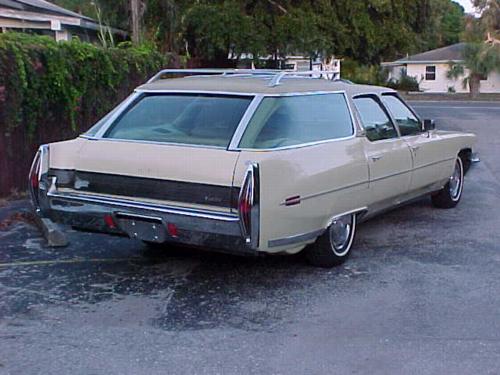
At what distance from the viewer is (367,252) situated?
22.3 feet

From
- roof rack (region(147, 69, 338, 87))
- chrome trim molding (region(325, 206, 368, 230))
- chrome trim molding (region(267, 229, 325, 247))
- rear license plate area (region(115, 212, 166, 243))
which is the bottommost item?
chrome trim molding (region(267, 229, 325, 247))

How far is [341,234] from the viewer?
6.28m

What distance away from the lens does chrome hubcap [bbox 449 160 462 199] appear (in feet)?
28.7

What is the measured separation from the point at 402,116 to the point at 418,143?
1.28ft

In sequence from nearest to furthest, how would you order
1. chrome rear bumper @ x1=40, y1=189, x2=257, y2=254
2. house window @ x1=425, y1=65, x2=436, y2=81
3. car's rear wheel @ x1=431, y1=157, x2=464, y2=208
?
chrome rear bumper @ x1=40, y1=189, x2=257, y2=254 < car's rear wheel @ x1=431, y1=157, x2=464, y2=208 < house window @ x1=425, y1=65, x2=436, y2=81

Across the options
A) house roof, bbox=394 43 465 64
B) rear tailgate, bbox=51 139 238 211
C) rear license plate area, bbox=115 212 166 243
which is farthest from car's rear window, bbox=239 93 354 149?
house roof, bbox=394 43 465 64

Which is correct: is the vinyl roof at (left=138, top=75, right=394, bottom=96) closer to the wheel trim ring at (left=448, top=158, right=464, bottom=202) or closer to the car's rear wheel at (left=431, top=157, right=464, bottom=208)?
the car's rear wheel at (left=431, top=157, right=464, bottom=208)

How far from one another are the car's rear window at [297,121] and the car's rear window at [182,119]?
7.2 inches

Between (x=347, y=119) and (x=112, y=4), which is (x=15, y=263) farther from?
(x=112, y=4)

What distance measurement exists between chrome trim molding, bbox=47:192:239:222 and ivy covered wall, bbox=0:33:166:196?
9.01 feet

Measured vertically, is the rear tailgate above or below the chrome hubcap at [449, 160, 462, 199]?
above

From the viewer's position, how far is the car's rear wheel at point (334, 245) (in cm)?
602

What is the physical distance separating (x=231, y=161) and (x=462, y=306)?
201cm

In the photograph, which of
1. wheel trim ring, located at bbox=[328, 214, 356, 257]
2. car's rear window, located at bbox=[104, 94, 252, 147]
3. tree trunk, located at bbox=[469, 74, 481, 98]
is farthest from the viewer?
tree trunk, located at bbox=[469, 74, 481, 98]
